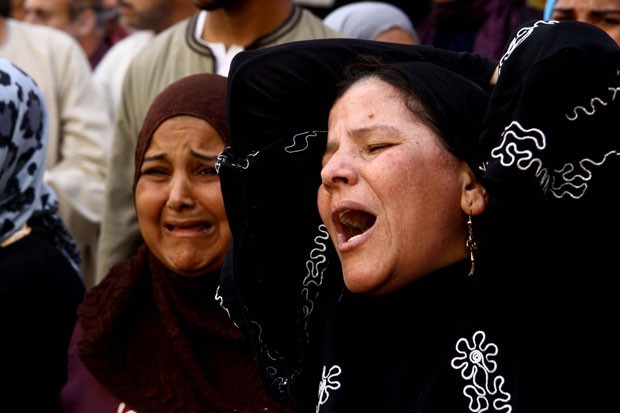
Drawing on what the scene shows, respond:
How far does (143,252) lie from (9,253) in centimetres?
47

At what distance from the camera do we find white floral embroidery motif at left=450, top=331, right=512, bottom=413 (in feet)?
7.59

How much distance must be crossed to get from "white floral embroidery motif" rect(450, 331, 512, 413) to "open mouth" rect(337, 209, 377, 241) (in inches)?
12.8

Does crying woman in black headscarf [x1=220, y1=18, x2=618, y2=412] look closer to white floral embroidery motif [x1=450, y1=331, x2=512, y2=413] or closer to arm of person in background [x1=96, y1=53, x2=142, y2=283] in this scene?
white floral embroidery motif [x1=450, y1=331, x2=512, y2=413]

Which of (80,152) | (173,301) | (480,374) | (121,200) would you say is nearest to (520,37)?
(480,374)

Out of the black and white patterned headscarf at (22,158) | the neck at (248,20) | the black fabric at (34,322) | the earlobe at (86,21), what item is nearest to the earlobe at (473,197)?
the black fabric at (34,322)

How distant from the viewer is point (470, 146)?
247 centimetres

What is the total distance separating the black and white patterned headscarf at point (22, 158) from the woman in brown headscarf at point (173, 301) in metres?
0.55

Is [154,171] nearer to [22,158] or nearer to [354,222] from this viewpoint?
[22,158]

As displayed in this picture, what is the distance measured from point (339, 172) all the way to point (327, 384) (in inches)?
18.0

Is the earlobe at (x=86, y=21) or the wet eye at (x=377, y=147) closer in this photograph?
the wet eye at (x=377, y=147)

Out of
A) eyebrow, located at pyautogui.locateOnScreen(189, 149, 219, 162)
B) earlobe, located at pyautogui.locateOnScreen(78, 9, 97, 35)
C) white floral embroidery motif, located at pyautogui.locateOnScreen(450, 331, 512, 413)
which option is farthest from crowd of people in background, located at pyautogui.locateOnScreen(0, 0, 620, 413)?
earlobe, located at pyautogui.locateOnScreen(78, 9, 97, 35)

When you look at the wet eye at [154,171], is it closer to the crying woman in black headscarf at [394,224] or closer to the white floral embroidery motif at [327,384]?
the crying woman in black headscarf at [394,224]

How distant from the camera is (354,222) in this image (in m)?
2.56

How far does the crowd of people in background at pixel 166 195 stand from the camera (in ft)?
9.28
